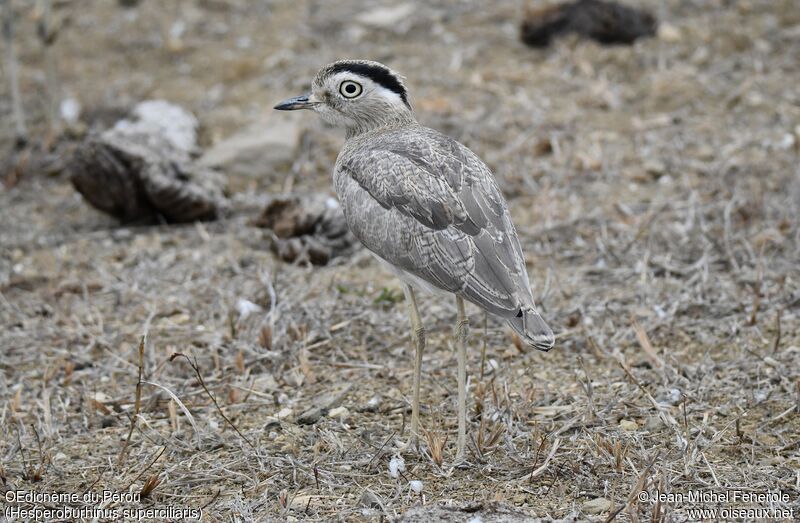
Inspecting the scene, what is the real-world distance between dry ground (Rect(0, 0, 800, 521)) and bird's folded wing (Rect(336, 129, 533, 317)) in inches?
26.3

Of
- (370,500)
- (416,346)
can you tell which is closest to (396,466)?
(370,500)

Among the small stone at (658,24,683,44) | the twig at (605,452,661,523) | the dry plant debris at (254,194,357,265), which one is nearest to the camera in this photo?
the twig at (605,452,661,523)

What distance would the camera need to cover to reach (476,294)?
4.11m

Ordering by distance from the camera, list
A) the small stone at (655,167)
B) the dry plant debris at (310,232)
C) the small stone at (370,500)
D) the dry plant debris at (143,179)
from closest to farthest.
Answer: the small stone at (370,500), the dry plant debris at (310,232), the dry plant debris at (143,179), the small stone at (655,167)

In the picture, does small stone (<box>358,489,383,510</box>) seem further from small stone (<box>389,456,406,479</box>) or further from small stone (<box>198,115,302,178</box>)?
small stone (<box>198,115,302,178</box>)

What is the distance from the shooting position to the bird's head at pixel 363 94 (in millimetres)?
5078

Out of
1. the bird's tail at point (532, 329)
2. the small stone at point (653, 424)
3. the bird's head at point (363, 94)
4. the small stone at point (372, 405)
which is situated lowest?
the small stone at point (372, 405)

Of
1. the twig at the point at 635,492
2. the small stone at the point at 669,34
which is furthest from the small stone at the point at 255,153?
the twig at the point at 635,492

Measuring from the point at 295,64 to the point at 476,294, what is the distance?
19.3 feet

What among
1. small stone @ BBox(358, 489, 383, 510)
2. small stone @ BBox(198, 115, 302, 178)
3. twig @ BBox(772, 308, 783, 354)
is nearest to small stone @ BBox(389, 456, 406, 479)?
small stone @ BBox(358, 489, 383, 510)

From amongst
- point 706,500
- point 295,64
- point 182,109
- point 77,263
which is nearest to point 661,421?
point 706,500

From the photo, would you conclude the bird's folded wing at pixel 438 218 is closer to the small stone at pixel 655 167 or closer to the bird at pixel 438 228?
the bird at pixel 438 228

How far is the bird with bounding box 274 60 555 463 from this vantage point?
4129 mm

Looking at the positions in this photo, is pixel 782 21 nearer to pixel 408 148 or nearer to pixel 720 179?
pixel 720 179
